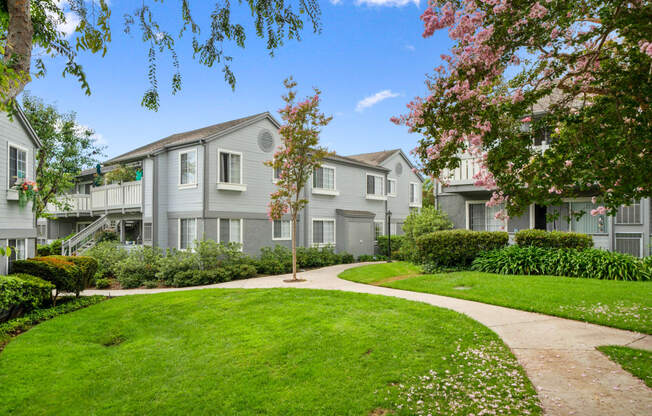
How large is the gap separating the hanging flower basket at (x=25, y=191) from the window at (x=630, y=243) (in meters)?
20.2

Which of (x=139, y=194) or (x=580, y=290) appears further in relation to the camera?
(x=139, y=194)

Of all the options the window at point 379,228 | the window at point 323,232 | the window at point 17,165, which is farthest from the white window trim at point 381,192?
the window at point 17,165

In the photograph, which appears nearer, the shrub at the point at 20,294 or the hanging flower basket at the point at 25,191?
the shrub at the point at 20,294

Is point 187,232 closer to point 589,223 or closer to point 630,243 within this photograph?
point 589,223

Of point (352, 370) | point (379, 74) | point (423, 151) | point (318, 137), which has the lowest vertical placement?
point (352, 370)

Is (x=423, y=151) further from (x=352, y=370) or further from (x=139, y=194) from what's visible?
(x=139, y=194)

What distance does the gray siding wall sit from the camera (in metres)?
11.6

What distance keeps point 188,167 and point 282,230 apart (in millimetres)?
5398

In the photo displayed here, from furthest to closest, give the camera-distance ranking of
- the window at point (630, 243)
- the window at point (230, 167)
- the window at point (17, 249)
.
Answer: the window at point (230, 167) < the window at point (630, 243) < the window at point (17, 249)

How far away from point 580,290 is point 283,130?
1016cm

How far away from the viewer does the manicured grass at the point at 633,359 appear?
4.84 m

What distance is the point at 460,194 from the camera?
17844 millimetres

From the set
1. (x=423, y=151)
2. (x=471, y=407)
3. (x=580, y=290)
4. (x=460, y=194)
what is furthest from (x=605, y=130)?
(x=460, y=194)

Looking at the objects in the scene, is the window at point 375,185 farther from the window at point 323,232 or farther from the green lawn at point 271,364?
the green lawn at point 271,364
